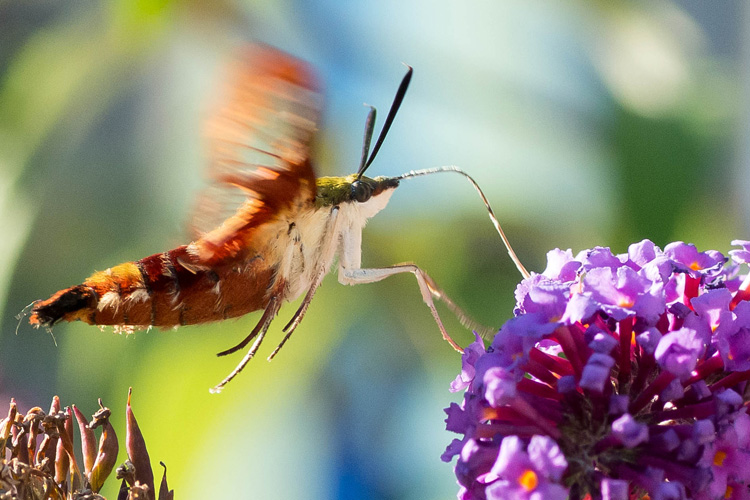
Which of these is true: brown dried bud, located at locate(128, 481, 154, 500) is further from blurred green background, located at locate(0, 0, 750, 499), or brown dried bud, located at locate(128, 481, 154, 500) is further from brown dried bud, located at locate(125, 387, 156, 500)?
blurred green background, located at locate(0, 0, 750, 499)

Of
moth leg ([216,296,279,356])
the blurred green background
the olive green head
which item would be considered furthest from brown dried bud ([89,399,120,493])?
the blurred green background

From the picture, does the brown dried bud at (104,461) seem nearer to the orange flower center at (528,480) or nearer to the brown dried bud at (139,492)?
the brown dried bud at (139,492)

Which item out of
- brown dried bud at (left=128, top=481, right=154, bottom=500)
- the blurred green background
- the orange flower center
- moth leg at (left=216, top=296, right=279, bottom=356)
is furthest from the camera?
the blurred green background

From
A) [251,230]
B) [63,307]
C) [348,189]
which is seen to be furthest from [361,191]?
[63,307]

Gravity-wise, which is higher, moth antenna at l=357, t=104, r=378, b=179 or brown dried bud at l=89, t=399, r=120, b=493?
moth antenna at l=357, t=104, r=378, b=179

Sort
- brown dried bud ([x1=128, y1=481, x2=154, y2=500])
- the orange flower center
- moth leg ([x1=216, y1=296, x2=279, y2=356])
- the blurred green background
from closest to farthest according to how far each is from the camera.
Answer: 1. the orange flower center
2. brown dried bud ([x1=128, y1=481, x2=154, y2=500])
3. moth leg ([x1=216, y1=296, x2=279, y2=356])
4. the blurred green background

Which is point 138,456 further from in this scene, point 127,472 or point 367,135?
point 367,135

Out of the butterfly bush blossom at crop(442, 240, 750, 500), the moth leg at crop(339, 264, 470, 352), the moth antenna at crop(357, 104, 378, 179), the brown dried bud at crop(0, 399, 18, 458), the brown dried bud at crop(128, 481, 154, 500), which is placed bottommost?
the brown dried bud at crop(128, 481, 154, 500)
